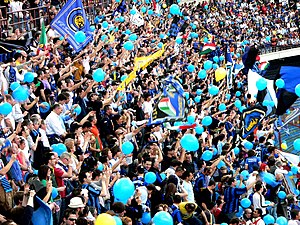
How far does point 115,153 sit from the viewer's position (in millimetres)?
9078

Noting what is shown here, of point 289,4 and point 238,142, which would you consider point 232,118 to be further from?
point 289,4

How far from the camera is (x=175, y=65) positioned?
708 inches

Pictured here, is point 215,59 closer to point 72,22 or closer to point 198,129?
point 72,22

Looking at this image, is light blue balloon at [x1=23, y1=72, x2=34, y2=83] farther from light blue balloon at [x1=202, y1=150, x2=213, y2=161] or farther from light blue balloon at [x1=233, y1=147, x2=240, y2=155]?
light blue balloon at [x1=233, y1=147, x2=240, y2=155]

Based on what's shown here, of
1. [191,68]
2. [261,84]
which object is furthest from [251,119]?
[191,68]

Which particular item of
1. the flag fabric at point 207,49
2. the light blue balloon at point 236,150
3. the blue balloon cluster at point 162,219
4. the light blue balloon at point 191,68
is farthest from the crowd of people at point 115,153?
the flag fabric at point 207,49

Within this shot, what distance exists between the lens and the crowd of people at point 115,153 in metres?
7.75

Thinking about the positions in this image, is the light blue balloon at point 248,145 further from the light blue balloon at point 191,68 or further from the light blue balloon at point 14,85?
the light blue balloon at point 191,68

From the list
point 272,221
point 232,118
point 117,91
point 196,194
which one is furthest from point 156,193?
point 232,118

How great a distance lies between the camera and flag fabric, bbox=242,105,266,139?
13.3 meters

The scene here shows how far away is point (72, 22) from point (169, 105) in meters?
3.36

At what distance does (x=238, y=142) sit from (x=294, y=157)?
1.34 meters

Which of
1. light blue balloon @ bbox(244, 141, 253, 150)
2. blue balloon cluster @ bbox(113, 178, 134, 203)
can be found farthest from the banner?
blue balloon cluster @ bbox(113, 178, 134, 203)

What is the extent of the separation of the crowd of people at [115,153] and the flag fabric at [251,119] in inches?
9.9
